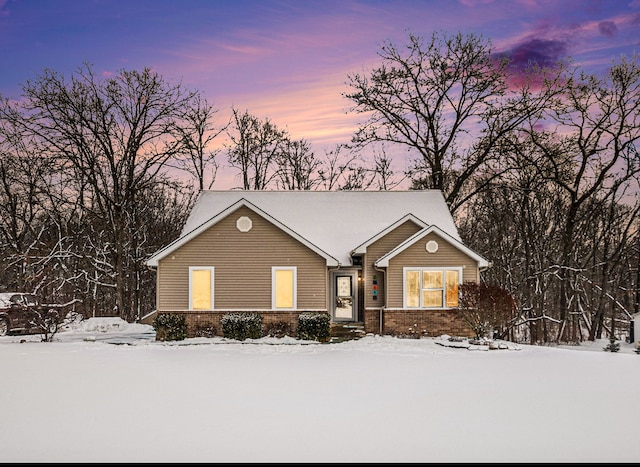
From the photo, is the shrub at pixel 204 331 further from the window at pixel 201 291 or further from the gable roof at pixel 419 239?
the gable roof at pixel 419 239

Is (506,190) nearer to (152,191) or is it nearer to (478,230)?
(478,230)

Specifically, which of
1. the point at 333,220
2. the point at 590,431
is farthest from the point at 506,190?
the point at 590,431

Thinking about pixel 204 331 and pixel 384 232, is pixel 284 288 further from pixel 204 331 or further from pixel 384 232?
pixel 384 232

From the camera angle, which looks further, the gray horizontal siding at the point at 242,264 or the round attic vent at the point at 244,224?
the round attic vent at the point at 244,224

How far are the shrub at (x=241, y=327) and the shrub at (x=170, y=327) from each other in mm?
1442

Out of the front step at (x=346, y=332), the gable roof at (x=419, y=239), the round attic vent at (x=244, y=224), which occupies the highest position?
the round attic vent at (x=244, y=224)

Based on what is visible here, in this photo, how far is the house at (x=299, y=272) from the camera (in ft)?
76.0

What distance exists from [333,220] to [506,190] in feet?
41.9

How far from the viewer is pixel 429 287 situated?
23.8 metres

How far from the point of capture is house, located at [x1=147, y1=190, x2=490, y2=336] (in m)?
23.2

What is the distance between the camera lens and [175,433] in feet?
31.1

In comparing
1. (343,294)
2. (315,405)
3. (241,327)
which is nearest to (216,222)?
(241,327)

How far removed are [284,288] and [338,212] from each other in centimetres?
531

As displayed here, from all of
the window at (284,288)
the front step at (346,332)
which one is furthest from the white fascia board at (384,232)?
the front step at (346,332)
